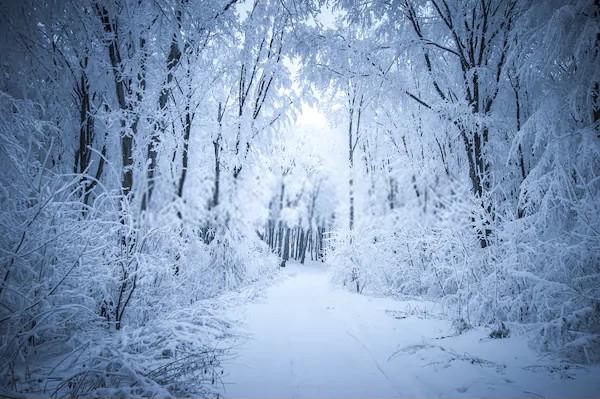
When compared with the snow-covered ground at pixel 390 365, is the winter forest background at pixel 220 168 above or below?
above

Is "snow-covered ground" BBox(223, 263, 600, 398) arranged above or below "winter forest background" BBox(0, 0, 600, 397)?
below

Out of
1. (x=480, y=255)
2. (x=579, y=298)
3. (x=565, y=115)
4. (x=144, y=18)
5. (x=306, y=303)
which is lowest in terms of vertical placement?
(x=306, y=303)

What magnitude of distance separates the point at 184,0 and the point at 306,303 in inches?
228

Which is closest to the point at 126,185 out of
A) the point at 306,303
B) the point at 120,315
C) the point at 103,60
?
the point at 120,315

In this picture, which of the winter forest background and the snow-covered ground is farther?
the winter forest background

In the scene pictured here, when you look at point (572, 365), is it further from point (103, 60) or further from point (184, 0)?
point (103, 60)

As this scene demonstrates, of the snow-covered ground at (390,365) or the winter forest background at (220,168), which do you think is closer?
the snow-covered ground at (390,365)

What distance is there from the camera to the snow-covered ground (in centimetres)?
201

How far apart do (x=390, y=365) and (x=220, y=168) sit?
11.1 ft

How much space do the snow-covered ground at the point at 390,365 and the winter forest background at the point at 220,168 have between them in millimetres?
280

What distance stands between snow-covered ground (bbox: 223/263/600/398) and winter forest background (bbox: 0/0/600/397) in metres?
0.28

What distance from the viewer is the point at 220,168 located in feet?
14.0

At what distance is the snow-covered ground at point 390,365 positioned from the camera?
2.01 m

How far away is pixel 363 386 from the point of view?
2.13m
